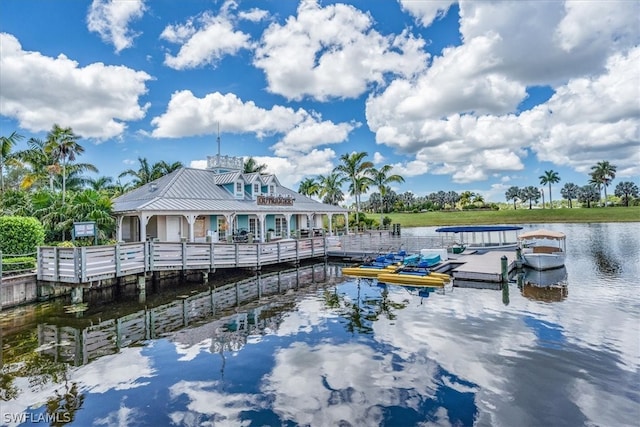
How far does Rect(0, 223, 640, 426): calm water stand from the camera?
6.36m

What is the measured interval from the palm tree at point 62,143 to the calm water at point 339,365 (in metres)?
16.3

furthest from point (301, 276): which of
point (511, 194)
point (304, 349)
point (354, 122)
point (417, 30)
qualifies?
point (511, 194)

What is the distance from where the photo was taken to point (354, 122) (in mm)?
38719

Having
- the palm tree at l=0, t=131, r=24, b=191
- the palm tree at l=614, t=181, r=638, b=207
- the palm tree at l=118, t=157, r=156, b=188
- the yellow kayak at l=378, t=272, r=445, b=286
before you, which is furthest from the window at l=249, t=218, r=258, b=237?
the palm tree at l=614, t=181, r=638, b=207

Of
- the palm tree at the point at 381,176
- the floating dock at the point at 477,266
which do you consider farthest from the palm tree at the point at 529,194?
the floating dock at the point at 477,266

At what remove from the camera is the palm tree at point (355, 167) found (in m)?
40.8

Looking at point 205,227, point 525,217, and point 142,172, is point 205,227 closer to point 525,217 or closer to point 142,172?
point 142,172

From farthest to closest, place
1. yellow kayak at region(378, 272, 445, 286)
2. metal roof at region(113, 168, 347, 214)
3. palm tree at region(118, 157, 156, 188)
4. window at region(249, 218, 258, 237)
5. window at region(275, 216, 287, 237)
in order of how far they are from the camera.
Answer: palm tree at region(118, 157, 156, 188) < window at region(275, 216, 287, 237) < window at region(249, 218, 258, 237) < metal roof at region(113, 168, 347, 214) < yellow kayak at region(378, 272, 445, 286)

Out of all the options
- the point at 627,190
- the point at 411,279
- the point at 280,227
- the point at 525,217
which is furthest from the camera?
the point at 627,190

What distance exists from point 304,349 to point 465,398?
4.13m

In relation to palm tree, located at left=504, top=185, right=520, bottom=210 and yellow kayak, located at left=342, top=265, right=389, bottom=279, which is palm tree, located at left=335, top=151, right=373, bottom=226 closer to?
yellow kayak, located at left=342, top=265, right=389, bottom=279

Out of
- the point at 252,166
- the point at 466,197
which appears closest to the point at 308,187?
the point at 252,166

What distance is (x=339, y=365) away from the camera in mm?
8297

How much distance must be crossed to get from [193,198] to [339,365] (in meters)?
18.9
